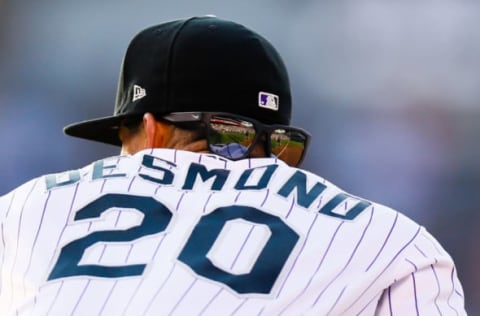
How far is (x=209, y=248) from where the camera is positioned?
0.80 m

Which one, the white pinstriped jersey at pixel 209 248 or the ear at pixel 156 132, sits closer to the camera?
the white pinstriped jersey at pixel 209 248

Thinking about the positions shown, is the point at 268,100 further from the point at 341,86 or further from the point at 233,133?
the point at 341,86

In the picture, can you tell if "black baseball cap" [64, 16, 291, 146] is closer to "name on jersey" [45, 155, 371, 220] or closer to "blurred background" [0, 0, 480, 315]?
"name on jersey" [45, 155, 371, 220]

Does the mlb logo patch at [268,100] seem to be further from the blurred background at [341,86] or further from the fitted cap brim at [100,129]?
the blurred background at [341,86]

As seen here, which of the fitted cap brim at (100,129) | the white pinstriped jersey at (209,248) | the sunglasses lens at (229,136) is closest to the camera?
the white pinstriped jersey at (209,248)

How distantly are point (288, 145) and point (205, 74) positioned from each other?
14 cm

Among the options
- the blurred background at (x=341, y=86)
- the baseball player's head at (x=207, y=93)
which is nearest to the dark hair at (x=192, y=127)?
the baseball player's head at (x=207, y=93)

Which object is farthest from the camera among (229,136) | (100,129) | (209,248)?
(100,129)

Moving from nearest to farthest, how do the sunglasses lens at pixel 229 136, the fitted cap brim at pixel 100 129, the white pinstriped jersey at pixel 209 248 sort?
the white pinstriped jersey at pixel 209 248, the sunglasses lens at pixel 229 136, the fitted cap brim at pixel 100 129

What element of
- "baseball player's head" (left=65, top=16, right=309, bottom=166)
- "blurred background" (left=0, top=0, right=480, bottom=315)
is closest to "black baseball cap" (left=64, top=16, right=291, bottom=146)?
"baseball player's head" (left=65, top=16, right=309, bottom=166)

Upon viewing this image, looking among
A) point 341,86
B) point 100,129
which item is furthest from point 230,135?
point 341,86

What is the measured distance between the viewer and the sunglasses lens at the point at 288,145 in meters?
A: 0.99

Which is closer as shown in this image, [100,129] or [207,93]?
[207,93]

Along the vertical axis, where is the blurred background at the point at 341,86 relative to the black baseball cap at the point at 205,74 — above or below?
below
